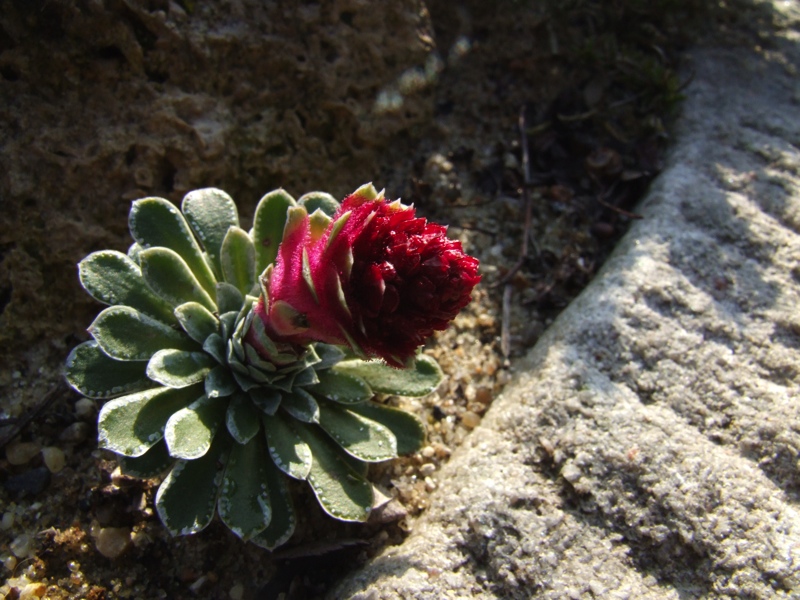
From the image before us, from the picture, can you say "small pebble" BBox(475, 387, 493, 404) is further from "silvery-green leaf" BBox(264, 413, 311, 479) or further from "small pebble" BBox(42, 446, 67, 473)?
"small pebble" BBox(42, 446, 67, 473)

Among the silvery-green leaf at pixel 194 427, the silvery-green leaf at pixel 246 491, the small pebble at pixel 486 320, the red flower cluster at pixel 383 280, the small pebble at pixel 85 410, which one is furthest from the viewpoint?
the small pebble at pixel 486 320

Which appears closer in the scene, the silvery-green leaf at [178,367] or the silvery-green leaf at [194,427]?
the silvery-green leaf at [194,427]

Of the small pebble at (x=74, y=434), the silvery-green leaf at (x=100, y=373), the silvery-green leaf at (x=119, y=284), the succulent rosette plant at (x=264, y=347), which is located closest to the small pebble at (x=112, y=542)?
the succulent rosette plant at (x=264, y=347)

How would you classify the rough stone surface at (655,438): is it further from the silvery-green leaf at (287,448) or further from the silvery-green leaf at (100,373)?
the silvery-green leaf at (100,373)

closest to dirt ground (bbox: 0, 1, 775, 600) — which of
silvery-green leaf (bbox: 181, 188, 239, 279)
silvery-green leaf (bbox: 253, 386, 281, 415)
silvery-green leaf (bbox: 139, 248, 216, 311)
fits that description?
silvery-green leaf (bbox: 181, 188, 239, 279)

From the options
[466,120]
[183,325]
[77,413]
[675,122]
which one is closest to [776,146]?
[675,122]

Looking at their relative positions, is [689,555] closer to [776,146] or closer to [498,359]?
[498,359]

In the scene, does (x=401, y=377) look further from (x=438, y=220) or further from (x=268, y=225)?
(x=438, y=220)

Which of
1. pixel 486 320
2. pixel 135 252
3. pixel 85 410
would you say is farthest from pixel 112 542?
pixel 486 320
